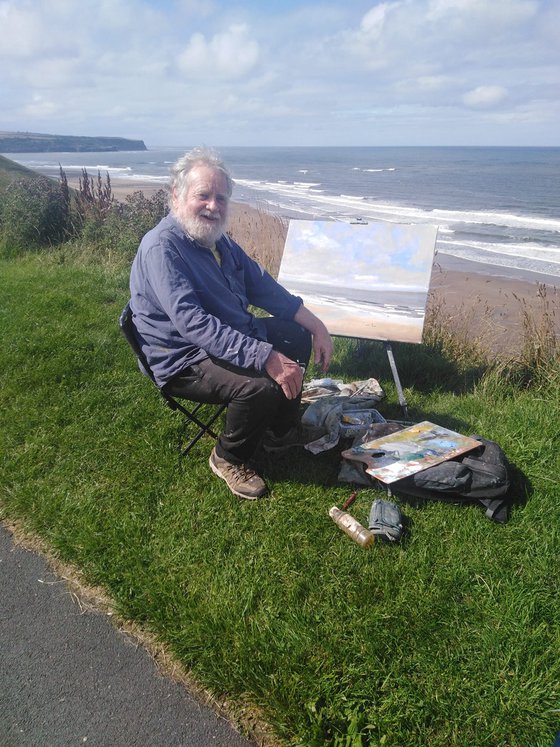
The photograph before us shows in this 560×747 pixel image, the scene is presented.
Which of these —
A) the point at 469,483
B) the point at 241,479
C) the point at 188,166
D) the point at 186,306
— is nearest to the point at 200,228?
the point at 188,166

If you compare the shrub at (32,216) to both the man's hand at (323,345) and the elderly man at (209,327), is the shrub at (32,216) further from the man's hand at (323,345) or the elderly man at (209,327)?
the man's hand at (323,345)

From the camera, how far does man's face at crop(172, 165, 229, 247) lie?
3.08 metres

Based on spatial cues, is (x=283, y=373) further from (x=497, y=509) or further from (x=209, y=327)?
(x=497, y=509)

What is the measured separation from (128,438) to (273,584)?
156 centimetres

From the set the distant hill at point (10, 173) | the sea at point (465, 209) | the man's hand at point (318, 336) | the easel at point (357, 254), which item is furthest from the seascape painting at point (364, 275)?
the distant hill at point (10, 173)

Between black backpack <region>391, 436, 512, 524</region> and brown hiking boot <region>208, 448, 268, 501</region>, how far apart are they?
761 mm

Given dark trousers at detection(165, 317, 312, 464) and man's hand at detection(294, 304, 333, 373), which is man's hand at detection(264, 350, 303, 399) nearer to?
dark trousers at detection(165, 317, 312, 464)

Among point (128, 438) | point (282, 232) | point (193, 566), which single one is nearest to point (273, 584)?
point (193, 566)

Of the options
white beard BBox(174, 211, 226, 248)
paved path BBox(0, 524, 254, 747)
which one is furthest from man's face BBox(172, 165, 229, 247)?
paved path BBox(0, 524, 254, 747)

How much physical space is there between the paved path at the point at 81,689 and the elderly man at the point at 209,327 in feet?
3.54

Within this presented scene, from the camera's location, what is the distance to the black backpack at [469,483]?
2961 mm

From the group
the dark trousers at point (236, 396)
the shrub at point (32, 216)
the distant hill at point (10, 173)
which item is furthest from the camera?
the distant hill at point (10, 173)

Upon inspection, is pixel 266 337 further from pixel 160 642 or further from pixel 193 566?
pixel 160 642

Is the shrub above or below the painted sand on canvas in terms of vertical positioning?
above
